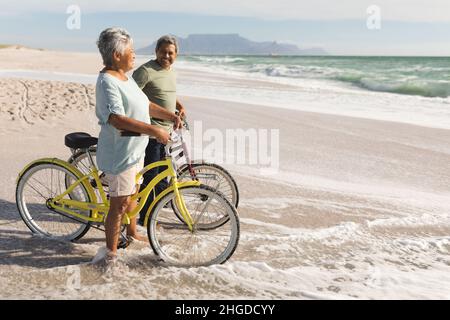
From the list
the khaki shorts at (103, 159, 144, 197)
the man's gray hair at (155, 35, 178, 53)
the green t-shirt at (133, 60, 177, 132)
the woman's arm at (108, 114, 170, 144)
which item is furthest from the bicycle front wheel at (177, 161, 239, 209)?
the woman's arm at (108, 114, 170, 144)

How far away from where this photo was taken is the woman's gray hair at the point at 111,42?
342 centimetres

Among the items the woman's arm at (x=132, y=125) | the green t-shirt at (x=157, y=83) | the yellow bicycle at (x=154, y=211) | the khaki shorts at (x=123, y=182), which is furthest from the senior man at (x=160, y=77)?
the woman's arm at (x=132, y=125)

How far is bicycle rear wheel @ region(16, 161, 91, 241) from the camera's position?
14.4ft

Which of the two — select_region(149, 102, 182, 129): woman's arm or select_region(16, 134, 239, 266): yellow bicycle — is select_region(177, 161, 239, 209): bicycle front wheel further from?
select_region(149, 102, 182, 129): woman's arm

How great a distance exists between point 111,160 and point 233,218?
106cm

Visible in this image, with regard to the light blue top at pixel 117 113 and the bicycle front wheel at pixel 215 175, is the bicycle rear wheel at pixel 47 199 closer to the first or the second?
the light blue top at pixel 117 113

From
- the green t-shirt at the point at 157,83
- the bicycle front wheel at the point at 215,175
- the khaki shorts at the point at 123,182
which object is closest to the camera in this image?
the khaki shorts at the point at 123,182

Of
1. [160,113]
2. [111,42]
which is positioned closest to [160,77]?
[160,113]

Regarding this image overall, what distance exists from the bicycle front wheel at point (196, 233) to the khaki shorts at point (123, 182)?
0.30 m

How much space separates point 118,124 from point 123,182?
19.8 inches

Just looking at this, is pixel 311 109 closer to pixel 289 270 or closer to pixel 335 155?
pixel 335 155

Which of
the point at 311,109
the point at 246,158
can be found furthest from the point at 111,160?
the point at 311,109

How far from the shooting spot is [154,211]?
396 cm

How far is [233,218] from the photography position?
3.88 meters
